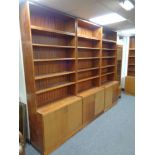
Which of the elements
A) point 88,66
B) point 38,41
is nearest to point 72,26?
point 38,41

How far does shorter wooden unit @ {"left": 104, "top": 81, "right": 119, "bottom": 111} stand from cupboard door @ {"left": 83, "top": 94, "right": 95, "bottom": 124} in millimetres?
748

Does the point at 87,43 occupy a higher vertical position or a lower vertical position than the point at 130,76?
higher

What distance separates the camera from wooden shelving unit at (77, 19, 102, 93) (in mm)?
3436

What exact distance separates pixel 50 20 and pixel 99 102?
7.48 feet

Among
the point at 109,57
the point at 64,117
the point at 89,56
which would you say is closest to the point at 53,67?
the point at 64,117

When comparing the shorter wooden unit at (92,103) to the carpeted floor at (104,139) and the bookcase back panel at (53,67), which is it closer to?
the carpeted floor at (104,139)

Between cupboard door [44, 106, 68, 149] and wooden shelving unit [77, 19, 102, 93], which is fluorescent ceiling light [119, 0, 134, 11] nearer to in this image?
wooden shelving unit [77, 19, 102, 93]

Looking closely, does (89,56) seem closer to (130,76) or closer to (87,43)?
(87,43)

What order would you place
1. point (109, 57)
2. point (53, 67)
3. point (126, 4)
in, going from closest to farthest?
point (126, 4), point (53, 67), point (109, 57)

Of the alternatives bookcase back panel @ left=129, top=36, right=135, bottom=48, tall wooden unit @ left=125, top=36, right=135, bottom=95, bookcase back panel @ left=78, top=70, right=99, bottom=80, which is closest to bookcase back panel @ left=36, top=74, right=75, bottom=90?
bookcase back panel @ left=78, top=70, right=99, bottom=80

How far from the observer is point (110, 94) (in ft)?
13.6
